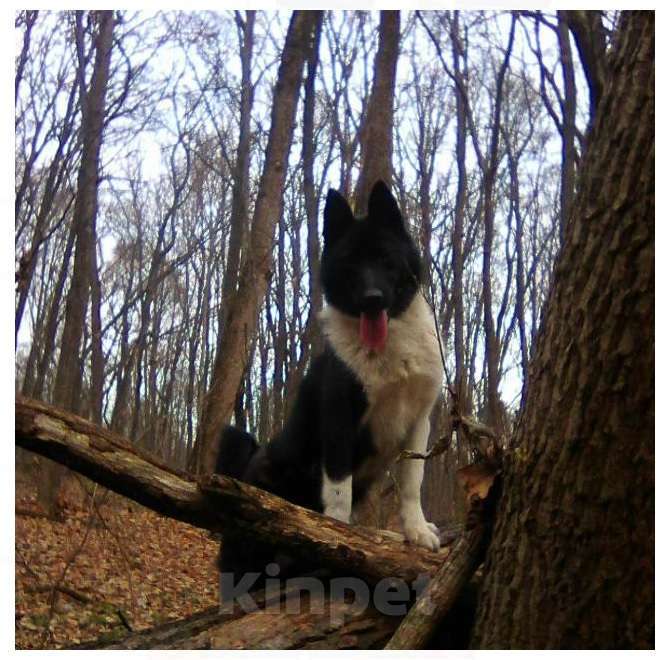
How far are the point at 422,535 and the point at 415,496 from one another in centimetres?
29

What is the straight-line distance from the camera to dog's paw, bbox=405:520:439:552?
3365 millimetres

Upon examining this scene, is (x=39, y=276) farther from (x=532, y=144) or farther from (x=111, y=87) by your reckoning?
(x=532, y=144)

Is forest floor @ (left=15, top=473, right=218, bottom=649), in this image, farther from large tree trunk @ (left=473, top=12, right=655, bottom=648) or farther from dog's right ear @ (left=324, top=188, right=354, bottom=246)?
large tree trunk @ (left=473, top=12, right=655, bottom=648)

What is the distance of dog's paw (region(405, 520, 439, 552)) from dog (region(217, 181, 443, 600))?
9 centimetres

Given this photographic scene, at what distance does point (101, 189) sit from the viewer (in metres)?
11.1

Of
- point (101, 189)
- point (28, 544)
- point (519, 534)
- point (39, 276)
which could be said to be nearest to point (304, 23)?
point (101, 189)

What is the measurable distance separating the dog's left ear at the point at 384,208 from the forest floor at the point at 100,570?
2769mm

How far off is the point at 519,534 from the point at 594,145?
48.5 inches

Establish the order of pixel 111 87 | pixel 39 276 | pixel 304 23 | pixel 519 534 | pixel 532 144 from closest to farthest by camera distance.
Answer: pixel 519 534, pixel 304 23, pixel 111 87, pixel 39 276, pixel 532 144

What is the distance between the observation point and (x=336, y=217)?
3.96 meters

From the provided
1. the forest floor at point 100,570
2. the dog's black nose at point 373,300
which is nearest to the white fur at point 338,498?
the dog's black nose at point 373,300

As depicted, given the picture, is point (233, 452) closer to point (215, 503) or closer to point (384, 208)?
point (215, 503)

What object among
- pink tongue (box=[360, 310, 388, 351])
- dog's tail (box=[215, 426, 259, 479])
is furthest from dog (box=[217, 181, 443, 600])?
dog's tail (box=[215, 426, 259, 479])

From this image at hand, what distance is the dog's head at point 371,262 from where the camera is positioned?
3.76 meters
